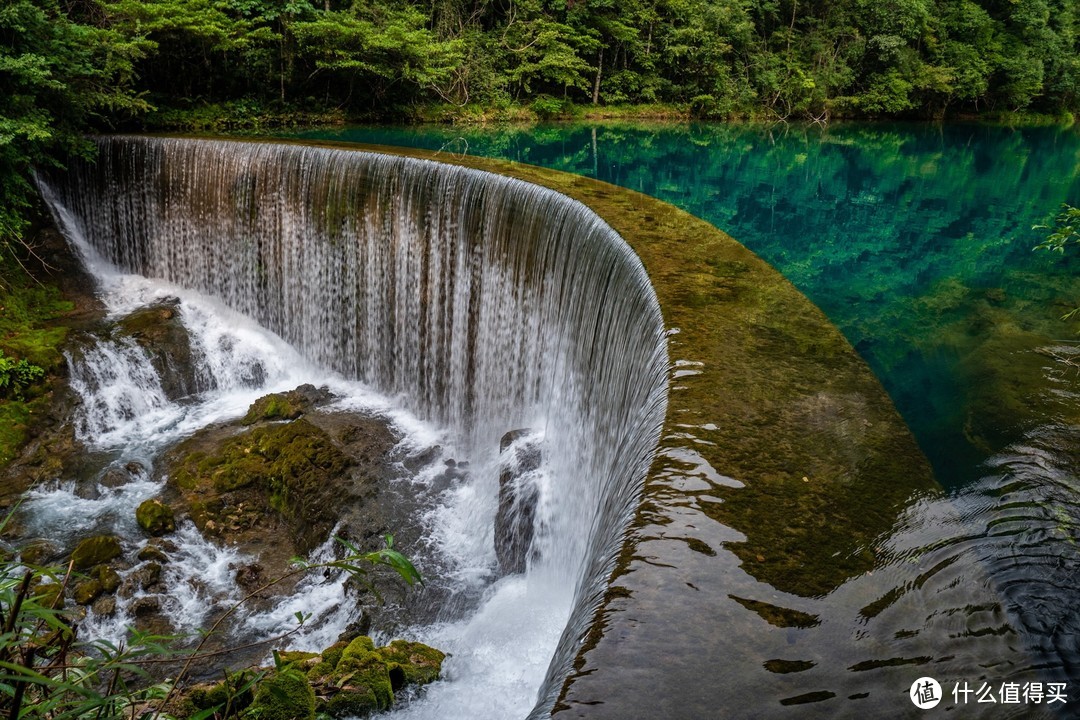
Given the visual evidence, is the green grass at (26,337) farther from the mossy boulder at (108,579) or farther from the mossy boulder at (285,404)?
the mossy boulder at (108,579)

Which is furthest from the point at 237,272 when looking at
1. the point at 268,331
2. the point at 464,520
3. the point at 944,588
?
the point at 944,588

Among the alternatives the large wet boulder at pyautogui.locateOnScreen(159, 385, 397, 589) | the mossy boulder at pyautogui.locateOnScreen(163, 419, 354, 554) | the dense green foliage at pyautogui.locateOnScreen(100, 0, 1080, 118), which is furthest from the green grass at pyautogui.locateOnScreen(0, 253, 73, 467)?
the dense green foliage at pyautogui.locateOnScreen(100, 0, 1080, 118)

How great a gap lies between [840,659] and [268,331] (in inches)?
394

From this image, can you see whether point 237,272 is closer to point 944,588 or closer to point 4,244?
point 4,244

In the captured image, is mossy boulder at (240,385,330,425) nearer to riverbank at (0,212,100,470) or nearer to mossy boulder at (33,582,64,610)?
riverbank at (0,212,100,470)

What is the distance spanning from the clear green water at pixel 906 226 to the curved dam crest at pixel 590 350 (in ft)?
5.57

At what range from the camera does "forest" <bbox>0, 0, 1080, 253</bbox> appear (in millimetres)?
10445

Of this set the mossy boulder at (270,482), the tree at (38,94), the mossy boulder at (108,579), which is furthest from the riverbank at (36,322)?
the mossy boulder at (108,579)

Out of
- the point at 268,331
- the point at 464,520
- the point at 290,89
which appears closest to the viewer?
the point at 464,520

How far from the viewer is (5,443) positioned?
7.91 m

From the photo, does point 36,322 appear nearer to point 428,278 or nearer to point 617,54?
point 428,278

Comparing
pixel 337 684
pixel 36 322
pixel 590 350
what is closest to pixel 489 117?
pixel 36 322

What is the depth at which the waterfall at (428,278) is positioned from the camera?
5.96m

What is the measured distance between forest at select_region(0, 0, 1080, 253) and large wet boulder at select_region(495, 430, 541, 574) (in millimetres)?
7535
